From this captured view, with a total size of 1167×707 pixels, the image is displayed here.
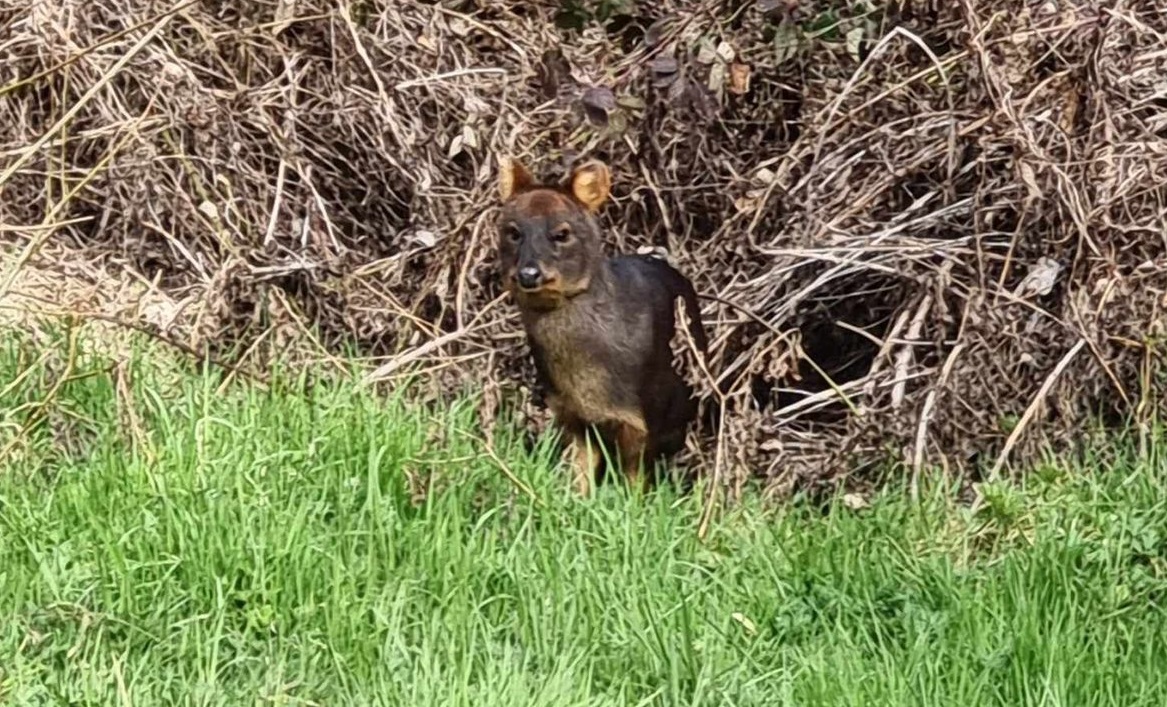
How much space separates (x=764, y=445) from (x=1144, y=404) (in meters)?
1.26

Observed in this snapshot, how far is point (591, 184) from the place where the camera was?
7.45 metres

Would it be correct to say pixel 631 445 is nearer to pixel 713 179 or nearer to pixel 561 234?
pixel 561 234

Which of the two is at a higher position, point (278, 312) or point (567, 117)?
point (567, 117)

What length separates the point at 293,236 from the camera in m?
8.58

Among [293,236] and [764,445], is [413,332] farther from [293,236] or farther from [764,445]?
[764,445]

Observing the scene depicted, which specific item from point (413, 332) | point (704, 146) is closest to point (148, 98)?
point (413, 332)

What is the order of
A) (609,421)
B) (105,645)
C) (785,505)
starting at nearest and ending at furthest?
(105,645) < (785,505) < (609,421)

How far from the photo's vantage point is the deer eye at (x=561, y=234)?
740cm

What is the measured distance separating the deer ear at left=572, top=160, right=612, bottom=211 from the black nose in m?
0.34

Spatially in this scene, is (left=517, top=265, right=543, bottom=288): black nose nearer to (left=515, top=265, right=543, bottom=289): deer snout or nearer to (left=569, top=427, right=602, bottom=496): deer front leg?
(left=515, top=265, right=543, bottom=289): deer snout

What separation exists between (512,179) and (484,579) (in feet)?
7.39

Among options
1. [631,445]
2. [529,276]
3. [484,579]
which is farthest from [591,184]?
[484,579]

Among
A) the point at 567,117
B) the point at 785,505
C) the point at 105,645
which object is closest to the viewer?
the point at 105,645

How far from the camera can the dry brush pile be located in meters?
7.13
